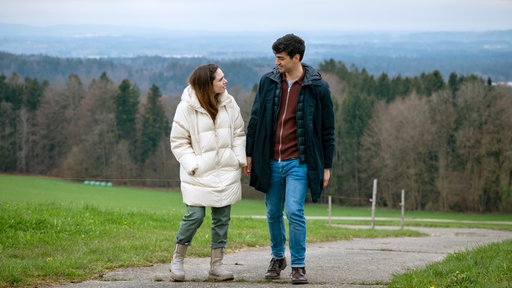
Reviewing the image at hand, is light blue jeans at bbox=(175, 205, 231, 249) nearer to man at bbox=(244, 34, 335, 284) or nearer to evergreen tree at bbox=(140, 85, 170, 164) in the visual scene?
man at bbox=(244, 34, 335, 284)

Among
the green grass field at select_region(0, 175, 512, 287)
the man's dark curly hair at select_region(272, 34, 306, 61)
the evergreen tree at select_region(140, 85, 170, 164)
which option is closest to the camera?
the man's dark curly hair at select_region(272, 34, 306, 61)

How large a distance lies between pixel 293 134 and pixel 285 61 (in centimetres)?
69

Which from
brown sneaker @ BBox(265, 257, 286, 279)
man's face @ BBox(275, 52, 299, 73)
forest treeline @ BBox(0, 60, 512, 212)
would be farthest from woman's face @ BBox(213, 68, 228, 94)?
forest treeline @ BBox(0, 60, 512, 212)

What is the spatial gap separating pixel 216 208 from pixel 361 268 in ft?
7.29

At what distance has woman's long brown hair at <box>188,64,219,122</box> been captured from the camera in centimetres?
834

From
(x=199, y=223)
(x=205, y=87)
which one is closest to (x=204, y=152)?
(x=205, y=87)

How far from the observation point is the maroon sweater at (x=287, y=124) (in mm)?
8453

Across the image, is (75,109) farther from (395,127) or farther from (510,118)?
(510,118)

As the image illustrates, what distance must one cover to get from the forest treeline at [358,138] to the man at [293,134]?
182 feet

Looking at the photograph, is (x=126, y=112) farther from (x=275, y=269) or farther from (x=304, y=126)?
(x=304, y=126)

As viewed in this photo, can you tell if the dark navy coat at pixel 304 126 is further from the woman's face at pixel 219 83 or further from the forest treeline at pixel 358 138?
the forest treeline at pixel 358 138

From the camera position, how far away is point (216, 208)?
8547 millimetres

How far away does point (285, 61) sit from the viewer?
8.34m

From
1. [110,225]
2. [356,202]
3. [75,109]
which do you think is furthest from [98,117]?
[110,225]
